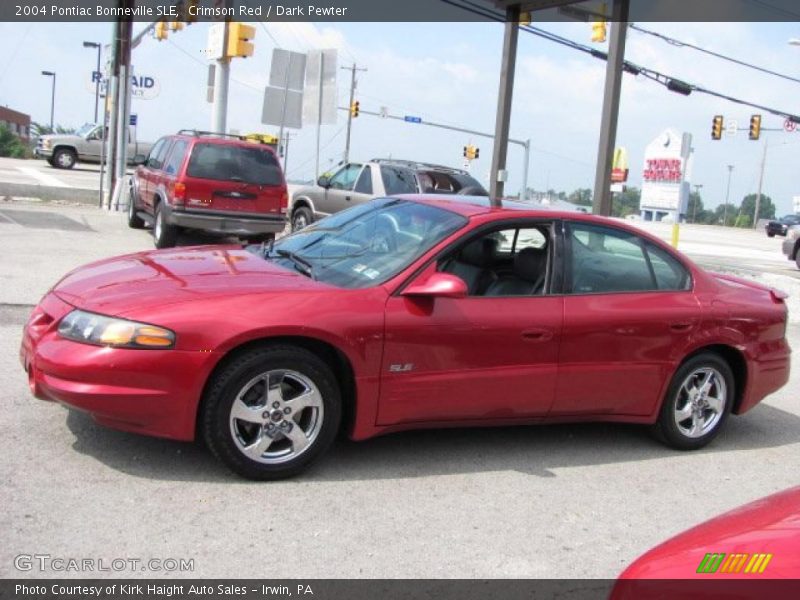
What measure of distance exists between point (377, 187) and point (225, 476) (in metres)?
10.5

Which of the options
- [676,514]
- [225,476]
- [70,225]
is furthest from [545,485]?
[70,225]

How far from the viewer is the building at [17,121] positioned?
253 ft

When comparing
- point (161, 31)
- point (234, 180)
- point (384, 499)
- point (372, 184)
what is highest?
point (161, 31)

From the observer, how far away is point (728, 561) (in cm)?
206

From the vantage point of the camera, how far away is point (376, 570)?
332 cm

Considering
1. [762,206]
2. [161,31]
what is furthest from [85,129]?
[762,206]

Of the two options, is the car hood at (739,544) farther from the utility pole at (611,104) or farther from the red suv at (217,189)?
the utility pole at (611,104)

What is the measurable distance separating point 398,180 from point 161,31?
13081 mm

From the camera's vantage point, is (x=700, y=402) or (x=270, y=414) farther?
(x=700, y=402)

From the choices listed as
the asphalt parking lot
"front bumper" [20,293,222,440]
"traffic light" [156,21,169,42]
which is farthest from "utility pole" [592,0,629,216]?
"traffic light" [156,21,169,42]

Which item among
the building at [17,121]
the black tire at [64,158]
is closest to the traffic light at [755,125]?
the black tire at [64,158]

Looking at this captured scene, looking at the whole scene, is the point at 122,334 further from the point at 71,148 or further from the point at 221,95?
the point at 71,148

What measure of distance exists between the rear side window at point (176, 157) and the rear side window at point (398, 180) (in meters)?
A: 3.46

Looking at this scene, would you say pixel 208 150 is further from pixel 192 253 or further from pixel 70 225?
pixel 192 253
